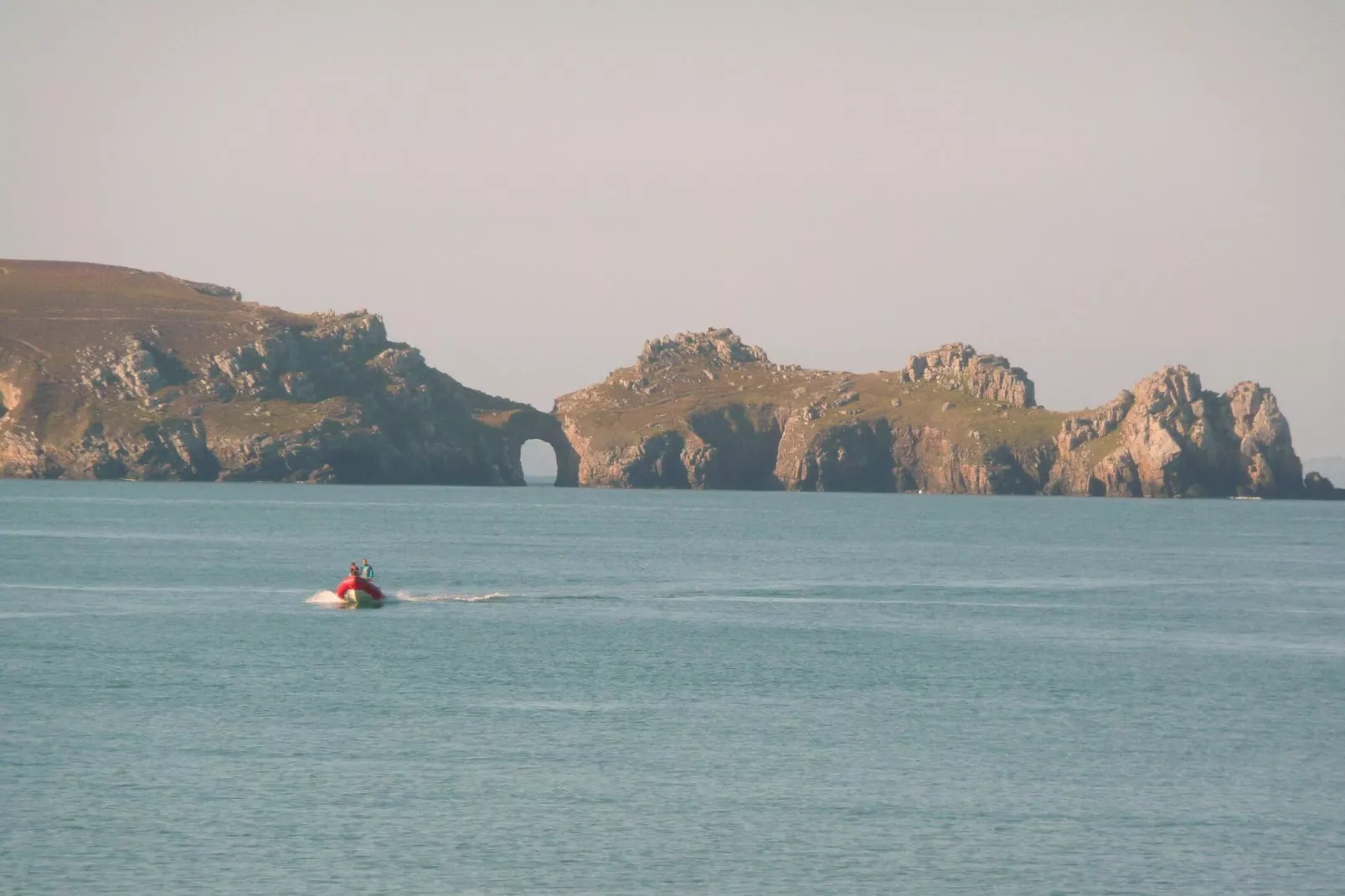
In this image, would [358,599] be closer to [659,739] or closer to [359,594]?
[359,594]

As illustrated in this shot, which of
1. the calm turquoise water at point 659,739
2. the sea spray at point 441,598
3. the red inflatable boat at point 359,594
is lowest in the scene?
the calm turquoise water at point 659,739

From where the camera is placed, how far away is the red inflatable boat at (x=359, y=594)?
3649 inches

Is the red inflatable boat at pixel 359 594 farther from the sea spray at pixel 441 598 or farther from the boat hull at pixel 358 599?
the sea spray at pixel 441 598

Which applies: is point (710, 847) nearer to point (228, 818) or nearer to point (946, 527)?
point (228, 818)

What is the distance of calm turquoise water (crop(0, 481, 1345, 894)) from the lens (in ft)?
130

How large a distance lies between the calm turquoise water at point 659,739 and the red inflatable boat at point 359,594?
1.10 meters

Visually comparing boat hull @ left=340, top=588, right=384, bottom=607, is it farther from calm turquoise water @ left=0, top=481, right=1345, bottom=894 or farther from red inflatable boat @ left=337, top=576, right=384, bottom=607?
calm turquoise water @ left=0, top=481, right=1345, bottom=894

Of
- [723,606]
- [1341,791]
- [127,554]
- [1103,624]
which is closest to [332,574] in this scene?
[127,554]

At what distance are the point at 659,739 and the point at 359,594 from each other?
4212cm

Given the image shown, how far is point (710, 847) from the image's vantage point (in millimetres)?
41031

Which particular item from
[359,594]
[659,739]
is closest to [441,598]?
[359,594]

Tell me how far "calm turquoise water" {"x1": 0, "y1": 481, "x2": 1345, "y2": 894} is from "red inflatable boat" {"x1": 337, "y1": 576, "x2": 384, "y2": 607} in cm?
110

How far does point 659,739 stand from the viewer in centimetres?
5403

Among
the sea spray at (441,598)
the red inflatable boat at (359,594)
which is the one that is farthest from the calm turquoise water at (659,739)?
the red inflatable boat at (359,594)
